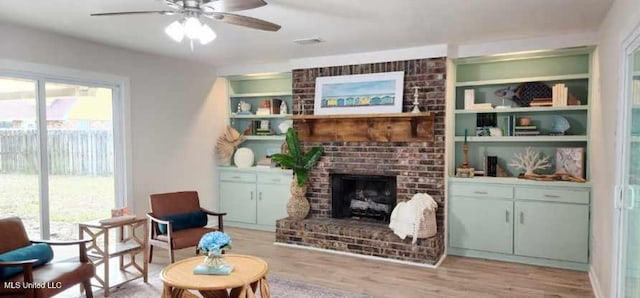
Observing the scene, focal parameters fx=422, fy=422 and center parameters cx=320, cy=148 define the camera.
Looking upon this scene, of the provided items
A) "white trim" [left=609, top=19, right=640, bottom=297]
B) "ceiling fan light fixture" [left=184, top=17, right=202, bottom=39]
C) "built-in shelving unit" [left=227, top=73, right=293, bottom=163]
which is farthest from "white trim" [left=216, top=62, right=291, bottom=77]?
"white trim" [left=609, top=19, right=640, bottom=297]

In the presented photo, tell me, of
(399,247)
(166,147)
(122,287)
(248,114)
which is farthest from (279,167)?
(122,287)

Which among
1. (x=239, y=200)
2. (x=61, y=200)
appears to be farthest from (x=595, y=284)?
(x=61, y=200)

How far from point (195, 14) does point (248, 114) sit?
3805 millimetres

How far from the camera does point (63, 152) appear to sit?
4.50 meters

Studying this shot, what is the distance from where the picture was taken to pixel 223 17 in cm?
288

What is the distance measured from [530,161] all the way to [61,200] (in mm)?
5229

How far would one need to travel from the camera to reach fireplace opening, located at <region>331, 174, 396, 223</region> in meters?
5.36

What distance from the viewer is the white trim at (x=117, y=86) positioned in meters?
4.27

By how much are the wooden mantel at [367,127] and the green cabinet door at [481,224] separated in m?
0.89

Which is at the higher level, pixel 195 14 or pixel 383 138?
pixel 195 14

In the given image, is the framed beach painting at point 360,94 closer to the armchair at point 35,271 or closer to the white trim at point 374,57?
the white trim at point 374,57

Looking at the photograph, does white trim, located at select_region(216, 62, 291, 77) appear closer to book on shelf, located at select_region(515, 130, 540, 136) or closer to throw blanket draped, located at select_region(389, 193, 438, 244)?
throw blanket draped, located at select_region(389, 193, 438, 244)

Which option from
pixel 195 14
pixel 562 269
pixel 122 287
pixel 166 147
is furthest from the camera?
pixel 166 147

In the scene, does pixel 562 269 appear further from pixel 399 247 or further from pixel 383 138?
pixel 383 138
